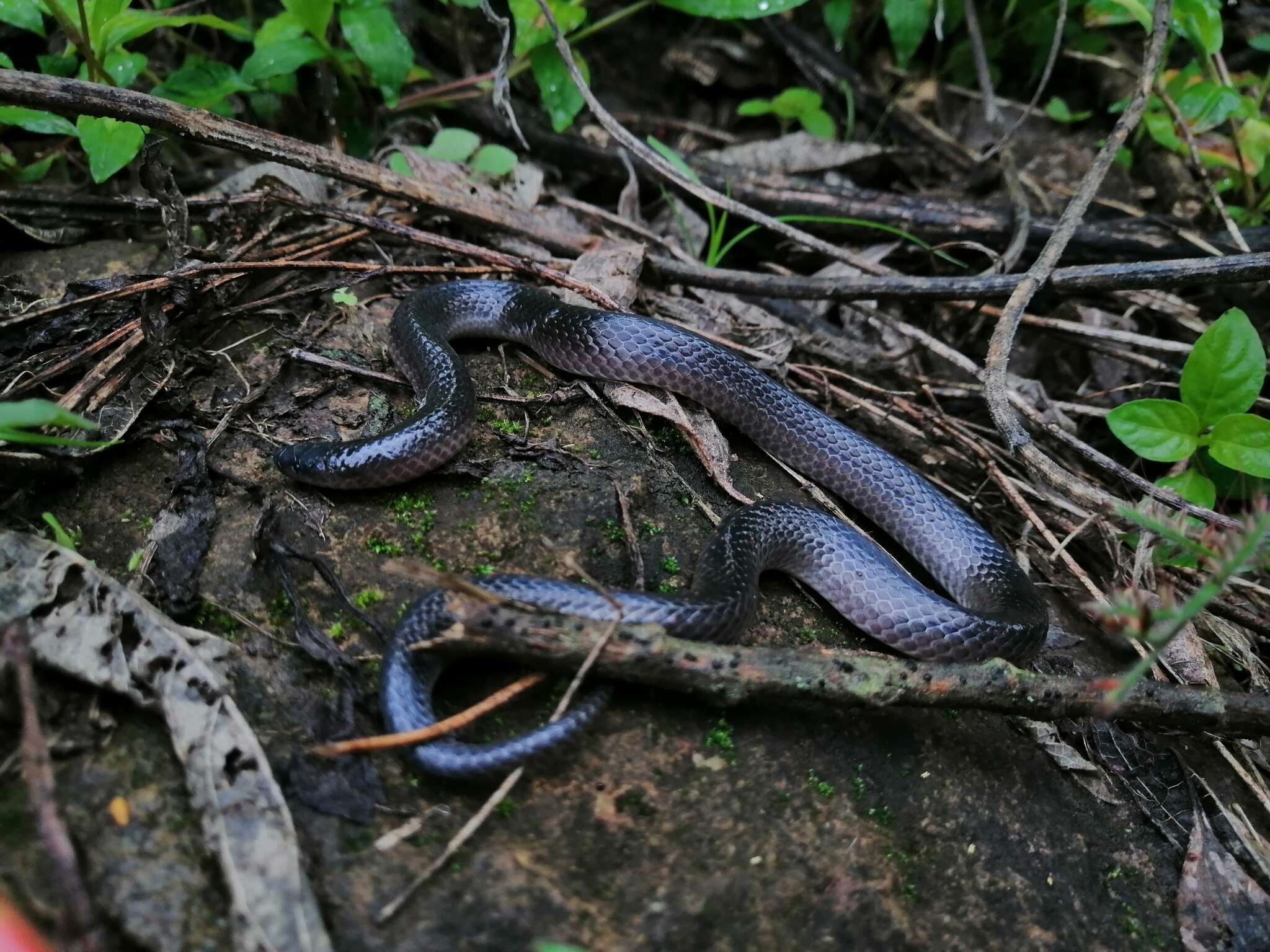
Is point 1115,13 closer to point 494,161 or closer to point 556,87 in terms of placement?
point 556,87

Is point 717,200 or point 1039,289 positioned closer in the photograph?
point 1039,289

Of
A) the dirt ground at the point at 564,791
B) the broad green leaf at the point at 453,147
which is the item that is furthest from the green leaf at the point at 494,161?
the dirt ground at the point at 564,791

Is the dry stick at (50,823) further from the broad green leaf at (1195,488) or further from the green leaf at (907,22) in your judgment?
the green leaf at (907,22)

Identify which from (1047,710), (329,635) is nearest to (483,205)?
(329,635)

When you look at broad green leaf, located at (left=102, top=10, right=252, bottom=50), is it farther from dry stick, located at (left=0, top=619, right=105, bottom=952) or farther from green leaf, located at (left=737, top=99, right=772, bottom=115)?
green leaf, located at (left=737, top=99, right=772, bottom=115)

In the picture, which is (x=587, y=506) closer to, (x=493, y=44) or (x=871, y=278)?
(x=871, y=278)

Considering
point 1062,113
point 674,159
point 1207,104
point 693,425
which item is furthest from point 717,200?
point 1062,113

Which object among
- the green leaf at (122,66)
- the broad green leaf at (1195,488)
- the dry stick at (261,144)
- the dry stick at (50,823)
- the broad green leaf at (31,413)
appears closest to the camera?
the dry stick at (50,823)
